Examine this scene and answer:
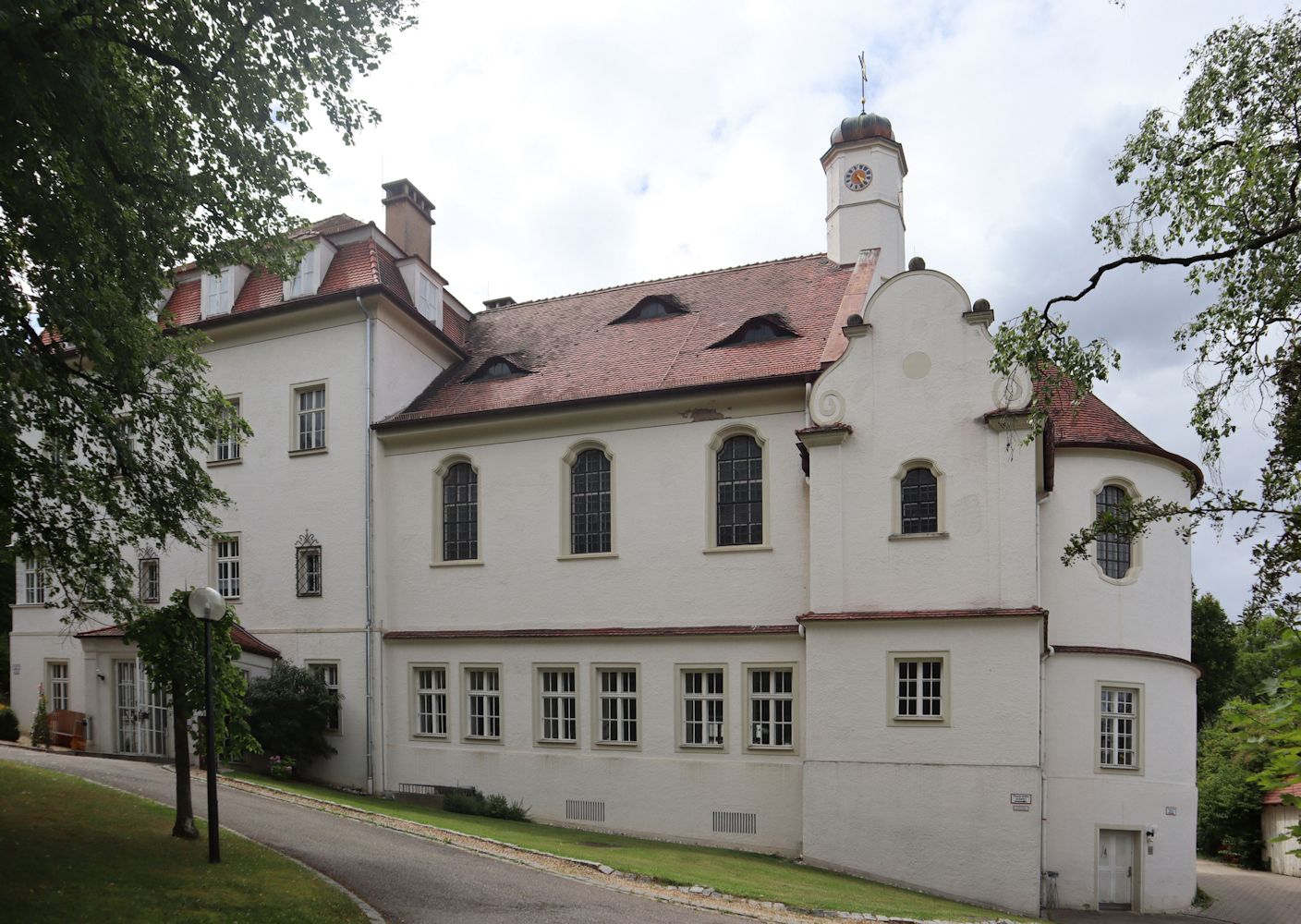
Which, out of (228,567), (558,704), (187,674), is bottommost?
(558,704)

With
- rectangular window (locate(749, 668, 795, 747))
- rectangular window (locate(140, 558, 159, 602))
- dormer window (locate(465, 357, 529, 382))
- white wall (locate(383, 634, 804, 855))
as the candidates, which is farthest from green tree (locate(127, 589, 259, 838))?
rectangular window (locate(140, 558, 159, 602))

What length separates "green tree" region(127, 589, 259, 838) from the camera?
13102mm

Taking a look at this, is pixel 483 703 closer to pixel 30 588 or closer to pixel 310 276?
pixel 310 276

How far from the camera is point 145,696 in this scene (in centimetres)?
2498

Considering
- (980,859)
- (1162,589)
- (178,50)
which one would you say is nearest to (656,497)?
(980,859)

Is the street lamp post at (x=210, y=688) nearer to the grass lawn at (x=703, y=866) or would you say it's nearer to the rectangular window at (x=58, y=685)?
the grass lawn at (x=703, y=866)

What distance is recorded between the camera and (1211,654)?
143 feet

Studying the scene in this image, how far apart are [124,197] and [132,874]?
308 inches

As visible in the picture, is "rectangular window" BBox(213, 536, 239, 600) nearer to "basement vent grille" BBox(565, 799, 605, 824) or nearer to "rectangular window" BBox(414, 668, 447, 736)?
"rectangular window" BBox(414, 668, 447, 736)

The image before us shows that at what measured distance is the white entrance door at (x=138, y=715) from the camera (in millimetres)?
24781

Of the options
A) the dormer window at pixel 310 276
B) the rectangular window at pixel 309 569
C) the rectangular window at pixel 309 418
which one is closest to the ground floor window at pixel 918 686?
the rectangular window at pixel 309 569

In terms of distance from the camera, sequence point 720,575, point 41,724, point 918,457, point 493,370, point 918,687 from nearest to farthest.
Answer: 1. point 918,687
2. point 918,457
3. point 720,575
4. point 493,370
5. point 41,724

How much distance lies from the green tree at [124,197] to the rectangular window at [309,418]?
9.77 meters

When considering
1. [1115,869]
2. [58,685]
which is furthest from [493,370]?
[1115,869]
